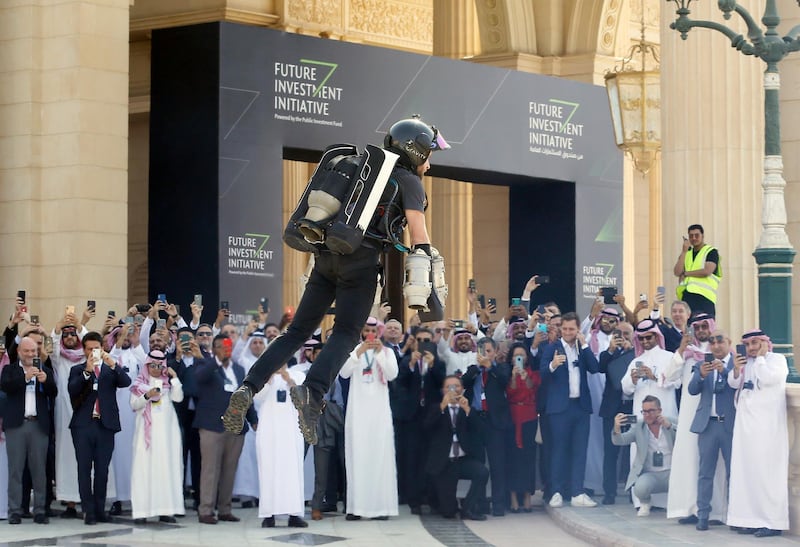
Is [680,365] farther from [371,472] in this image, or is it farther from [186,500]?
[186,500]

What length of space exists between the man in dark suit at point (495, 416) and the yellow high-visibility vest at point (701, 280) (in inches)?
87.3

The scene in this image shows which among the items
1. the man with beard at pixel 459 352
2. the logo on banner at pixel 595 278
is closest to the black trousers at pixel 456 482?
the man with beard at pixel 459 352

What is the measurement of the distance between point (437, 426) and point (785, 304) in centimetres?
466

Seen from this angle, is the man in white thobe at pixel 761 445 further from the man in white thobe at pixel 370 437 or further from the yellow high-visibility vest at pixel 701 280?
the man in white thobe at pixel 370 437

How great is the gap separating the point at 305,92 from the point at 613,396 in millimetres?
5666

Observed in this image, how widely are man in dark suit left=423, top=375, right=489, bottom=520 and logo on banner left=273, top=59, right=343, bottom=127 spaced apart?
169 inches

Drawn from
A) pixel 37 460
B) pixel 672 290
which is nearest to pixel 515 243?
pixel 672 290

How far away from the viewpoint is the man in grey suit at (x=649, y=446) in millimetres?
17516

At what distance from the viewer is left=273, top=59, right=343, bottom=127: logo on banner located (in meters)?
20.8

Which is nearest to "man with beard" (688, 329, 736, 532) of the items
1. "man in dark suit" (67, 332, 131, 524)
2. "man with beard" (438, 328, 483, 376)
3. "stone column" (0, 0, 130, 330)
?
"man with beard" (438, 328, 483, 376)

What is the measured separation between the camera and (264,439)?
1839 cm

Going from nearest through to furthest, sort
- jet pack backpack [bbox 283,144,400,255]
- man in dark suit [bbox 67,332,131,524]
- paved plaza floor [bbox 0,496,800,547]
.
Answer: jet pack backpack [bbox 283,144,400,255]
paved plaza floor [bbox 0,496,800,547]
man in dark suit [bbox 67,332,131,524]

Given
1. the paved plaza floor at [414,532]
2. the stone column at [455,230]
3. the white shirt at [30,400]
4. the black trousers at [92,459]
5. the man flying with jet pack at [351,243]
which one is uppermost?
the stone column at [455,230]

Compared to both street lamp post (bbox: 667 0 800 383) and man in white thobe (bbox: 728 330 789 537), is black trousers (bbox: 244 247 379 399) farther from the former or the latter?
man in white thobe (bbox: 728 330 789 537)
